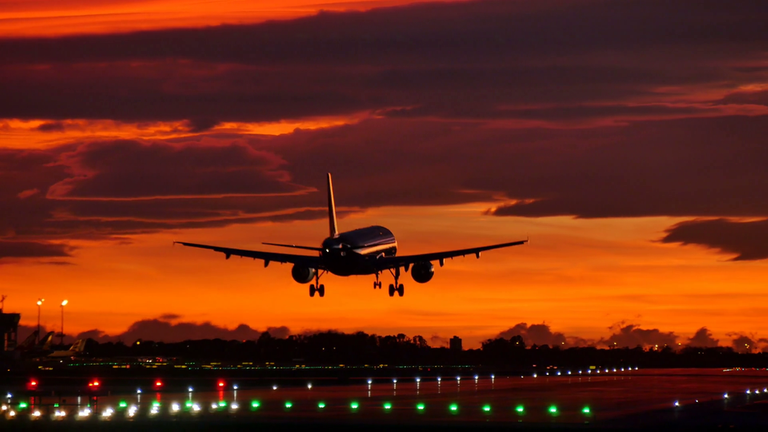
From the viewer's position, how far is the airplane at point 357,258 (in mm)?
85394

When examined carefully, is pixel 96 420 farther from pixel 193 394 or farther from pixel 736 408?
pixel 736 408

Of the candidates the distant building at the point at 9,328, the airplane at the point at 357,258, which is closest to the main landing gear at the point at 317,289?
the airplane at the point at 357,258

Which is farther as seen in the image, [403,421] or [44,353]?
[44,353]

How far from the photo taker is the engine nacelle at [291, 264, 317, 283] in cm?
Answer: 9178

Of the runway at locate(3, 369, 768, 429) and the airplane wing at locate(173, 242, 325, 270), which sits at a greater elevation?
the airplane wing at locate(173, 242, 325, 270)

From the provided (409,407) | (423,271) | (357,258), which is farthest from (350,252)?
(409,407)

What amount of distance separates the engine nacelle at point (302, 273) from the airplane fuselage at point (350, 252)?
474 centimetres

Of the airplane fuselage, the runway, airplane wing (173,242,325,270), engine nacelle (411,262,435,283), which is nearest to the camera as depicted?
the runway

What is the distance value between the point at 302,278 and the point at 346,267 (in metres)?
7.38

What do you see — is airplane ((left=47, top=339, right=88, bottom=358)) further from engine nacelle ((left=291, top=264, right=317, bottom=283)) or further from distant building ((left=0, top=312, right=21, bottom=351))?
engine nacelle ((left=291, top=264, right=317, bottom=283))

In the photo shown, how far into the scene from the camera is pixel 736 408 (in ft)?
178

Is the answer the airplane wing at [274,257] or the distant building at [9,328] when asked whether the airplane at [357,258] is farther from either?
the distant building at [9,328]

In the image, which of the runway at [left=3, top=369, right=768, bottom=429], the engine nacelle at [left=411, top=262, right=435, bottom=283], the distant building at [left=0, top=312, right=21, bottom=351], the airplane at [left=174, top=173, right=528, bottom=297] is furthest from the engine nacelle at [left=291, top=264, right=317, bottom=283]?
the distant building at [left=0, top=312, right=21, bottom=351]

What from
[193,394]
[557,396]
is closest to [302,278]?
[193,394]
